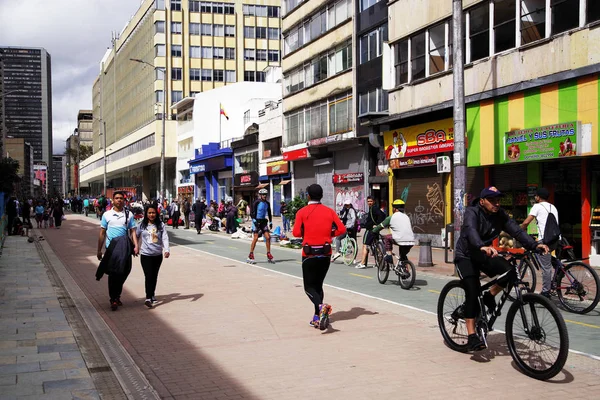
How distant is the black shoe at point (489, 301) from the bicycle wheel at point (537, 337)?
0.43 m

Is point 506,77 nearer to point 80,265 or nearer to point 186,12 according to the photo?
point 80,265

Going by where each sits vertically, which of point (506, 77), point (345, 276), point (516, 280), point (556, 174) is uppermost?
point (506, 77)

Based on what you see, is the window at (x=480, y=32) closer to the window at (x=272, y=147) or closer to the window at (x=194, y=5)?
the window at (x=272, y=147)

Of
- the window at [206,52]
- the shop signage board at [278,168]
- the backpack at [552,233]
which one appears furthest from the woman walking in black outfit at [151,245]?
the window at [206,52]

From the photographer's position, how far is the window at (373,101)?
27711 millimetres

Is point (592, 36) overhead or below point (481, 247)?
overhead

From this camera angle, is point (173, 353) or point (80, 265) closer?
point (173, 353)

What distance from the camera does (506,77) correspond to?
18.2 meters

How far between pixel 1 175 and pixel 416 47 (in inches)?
1147

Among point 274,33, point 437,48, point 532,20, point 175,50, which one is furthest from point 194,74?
point 532,20

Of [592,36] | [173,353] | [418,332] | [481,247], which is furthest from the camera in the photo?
[592,36]

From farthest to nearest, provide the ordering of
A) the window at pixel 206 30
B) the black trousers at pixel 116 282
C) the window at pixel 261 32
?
the window at pixel 261 32
the window at pixel 206 30
the black trousers at pixel 116 282

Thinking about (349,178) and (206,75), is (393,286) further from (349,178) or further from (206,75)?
(206,75)

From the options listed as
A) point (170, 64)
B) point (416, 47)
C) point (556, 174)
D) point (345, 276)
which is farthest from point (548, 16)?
point (170, 64)
